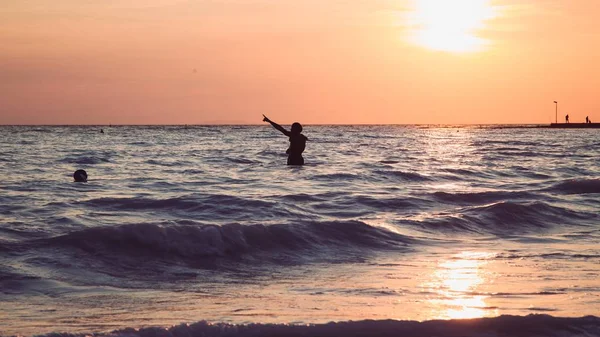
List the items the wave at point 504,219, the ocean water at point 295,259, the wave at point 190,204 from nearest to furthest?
the ocean water at point 295,259
the wave at point 504,219
the wave at point 190,204

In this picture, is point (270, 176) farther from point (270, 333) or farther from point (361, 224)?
point (270, 333)

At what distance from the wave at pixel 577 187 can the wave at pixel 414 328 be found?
14456 millimetres

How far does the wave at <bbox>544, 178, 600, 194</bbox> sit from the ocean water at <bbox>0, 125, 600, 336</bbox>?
0.29 feet

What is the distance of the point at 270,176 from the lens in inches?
944

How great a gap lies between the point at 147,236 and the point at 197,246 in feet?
2.59

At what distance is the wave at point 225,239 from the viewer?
10.9 metres

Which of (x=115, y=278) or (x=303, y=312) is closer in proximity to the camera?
(x=303, y=312)

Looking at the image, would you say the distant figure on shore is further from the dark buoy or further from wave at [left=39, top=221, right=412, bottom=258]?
wave at [left=39, top=221, right=412, bottom=258]

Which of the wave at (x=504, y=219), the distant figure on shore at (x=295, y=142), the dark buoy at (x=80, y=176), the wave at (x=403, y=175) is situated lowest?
the wave at (x=504, y=219)

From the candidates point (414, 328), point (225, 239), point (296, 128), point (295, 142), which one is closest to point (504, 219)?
point (225, 239)

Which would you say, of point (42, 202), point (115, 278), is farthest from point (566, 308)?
point (42, 202)

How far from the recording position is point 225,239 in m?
11.5

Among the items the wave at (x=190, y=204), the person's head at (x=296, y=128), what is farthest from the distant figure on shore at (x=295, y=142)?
the wave at (x=190, y=204)

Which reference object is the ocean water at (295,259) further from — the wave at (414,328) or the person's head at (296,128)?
the person's head at (296,128)
